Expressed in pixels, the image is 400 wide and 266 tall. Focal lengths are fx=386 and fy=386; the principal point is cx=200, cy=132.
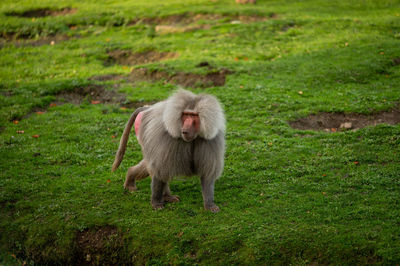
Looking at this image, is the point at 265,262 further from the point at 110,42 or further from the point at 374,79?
the point at 110,42

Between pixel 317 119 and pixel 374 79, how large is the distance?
124 inches

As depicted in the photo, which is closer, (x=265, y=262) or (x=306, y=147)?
(x=265, y=262)

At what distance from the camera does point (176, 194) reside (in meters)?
6.83

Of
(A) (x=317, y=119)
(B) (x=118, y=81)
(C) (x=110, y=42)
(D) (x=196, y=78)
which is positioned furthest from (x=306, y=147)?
(C) (x=110, y=42)

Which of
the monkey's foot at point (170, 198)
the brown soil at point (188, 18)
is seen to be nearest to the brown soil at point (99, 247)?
the monkey's foot at point (170, 198)

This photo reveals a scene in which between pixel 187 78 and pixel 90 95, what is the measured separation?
3.04 metres

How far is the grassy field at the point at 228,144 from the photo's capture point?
18.2 ft

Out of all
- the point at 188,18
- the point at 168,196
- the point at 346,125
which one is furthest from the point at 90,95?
the point at 188,18

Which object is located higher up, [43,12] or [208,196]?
[43,12]

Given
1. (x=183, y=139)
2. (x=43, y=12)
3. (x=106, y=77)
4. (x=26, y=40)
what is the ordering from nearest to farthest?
(x=183, y=139)
(x=106, y=77)
(x=26, y=40)
(x=43, y=12)

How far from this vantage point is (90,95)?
1188 cm

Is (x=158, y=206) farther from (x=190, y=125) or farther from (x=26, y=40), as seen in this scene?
(x=26, y=40)

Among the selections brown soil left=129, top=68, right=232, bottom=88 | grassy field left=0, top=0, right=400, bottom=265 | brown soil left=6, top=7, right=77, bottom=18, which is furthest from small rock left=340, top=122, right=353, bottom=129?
brown soil left=6, top=7, right=77, bottom=18

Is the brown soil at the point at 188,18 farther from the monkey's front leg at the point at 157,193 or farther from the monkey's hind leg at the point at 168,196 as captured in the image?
the monkey's front leg at the point at 157,193
